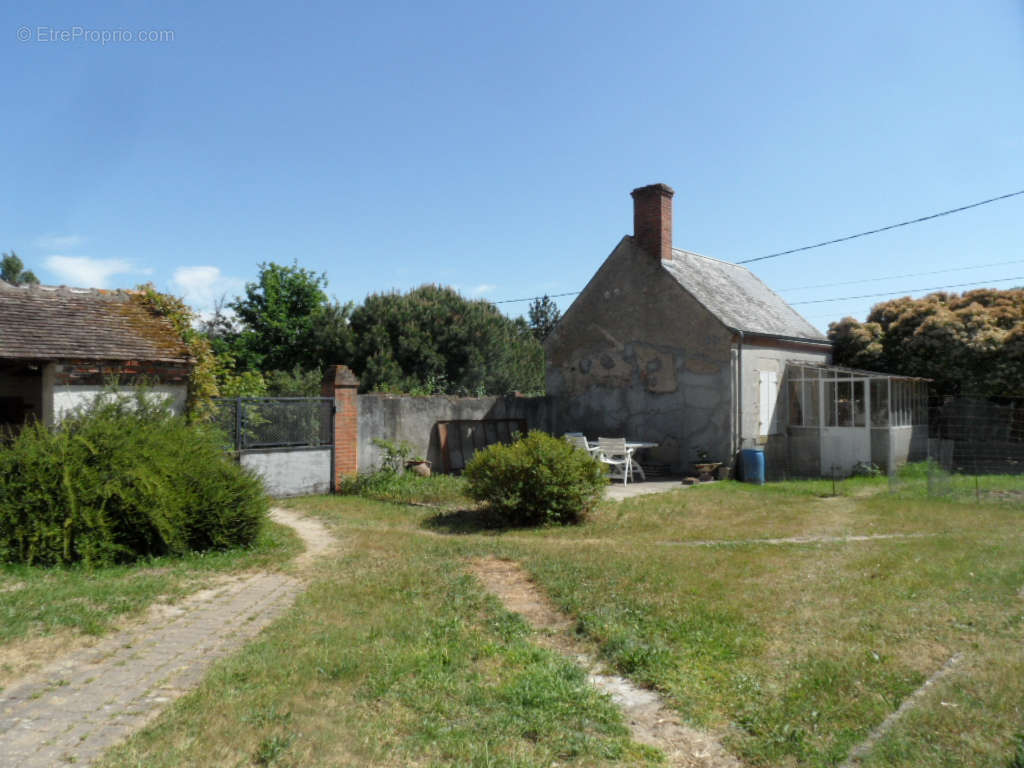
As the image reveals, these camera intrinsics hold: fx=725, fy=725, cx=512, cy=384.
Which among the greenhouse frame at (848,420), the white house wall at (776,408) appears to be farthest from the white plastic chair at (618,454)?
the greenhouse frame at (848,420)

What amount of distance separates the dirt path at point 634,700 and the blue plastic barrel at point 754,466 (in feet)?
35.0

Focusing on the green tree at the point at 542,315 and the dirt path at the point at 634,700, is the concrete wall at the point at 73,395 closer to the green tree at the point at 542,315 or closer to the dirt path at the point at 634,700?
the dirt path at the point at 634,700

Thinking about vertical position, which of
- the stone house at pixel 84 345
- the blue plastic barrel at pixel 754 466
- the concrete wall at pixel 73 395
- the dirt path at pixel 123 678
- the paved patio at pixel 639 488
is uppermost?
the stone house at pixel 84 345

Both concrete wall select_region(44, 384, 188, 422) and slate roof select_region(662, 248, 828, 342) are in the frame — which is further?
slate roof select_region(662, 248, 828, 342)

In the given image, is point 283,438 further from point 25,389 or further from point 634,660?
point 634,660

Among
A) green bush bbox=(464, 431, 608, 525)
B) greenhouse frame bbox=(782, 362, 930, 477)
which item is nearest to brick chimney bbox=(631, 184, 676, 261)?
greenhouse frame bbox=(782, 362, 930, 477)

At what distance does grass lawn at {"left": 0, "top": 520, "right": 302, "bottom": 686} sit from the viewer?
5125mm

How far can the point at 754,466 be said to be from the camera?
16.3 meters

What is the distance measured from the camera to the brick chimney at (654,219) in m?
18.2

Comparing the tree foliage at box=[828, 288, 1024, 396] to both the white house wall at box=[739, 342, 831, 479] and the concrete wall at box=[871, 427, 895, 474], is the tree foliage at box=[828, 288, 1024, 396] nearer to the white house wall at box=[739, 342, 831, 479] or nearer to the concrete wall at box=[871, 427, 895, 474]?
the white house wall at box=[739, 342, 831, 479]

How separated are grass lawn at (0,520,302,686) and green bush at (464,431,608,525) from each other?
10.5 ft

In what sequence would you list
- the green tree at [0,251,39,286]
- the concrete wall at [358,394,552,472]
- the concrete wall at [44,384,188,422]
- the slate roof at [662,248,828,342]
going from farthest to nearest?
the green tree at [0,251,39,286], the slate roof at [662,248,828,342], the concrete wall at [358,394,552,472], the concrete wall at [44,384,188,422]

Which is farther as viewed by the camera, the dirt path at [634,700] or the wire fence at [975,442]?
the wire fence at [975,442]

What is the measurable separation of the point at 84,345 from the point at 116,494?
383cm
